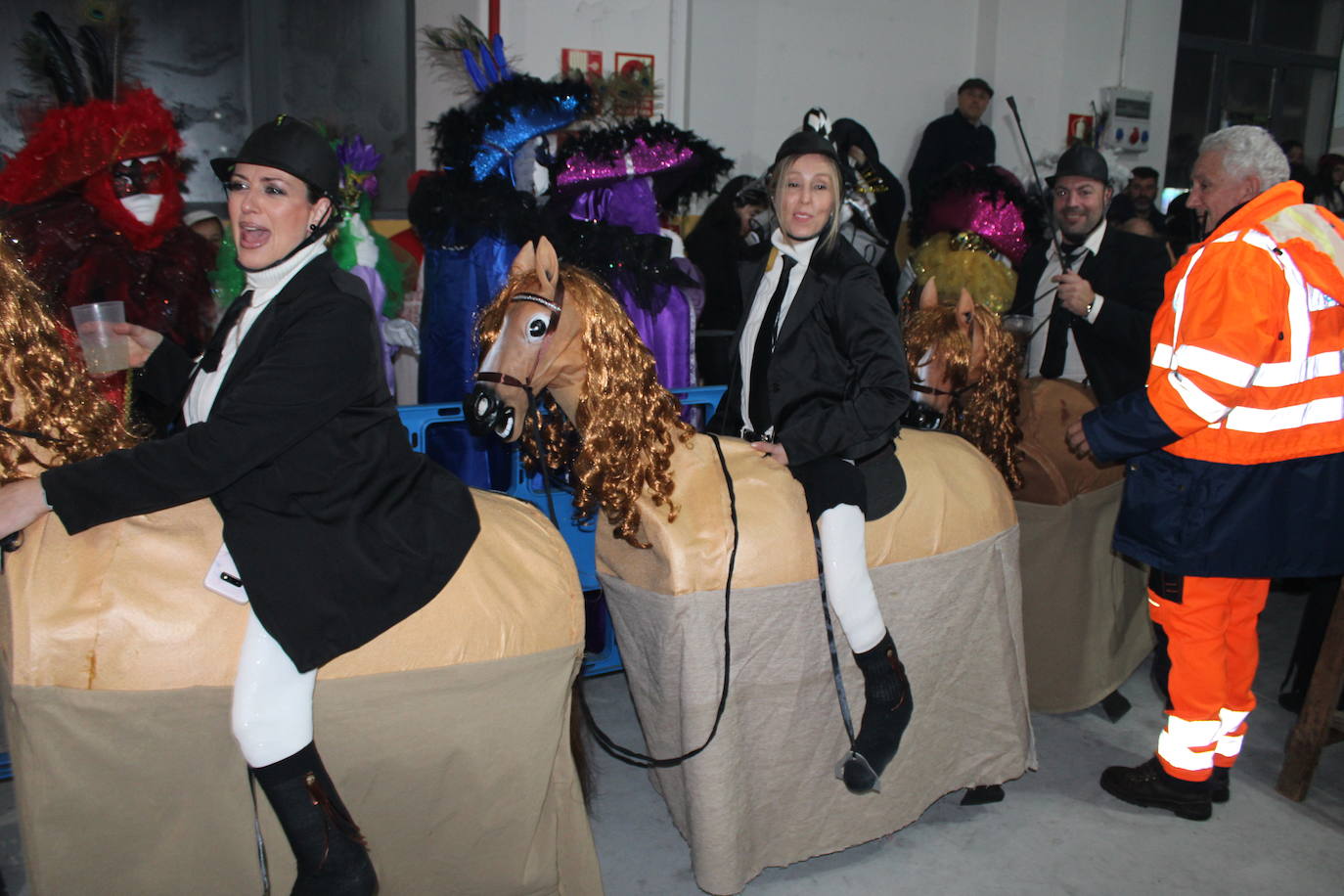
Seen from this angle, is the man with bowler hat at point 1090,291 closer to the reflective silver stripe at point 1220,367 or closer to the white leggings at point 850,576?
the reflective silver stripe at point 1220,367

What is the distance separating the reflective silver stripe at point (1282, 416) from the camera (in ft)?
9.08

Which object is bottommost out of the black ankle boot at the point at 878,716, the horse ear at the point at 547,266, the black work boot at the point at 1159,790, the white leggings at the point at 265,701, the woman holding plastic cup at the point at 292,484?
the black work boot at the point at 1159,790

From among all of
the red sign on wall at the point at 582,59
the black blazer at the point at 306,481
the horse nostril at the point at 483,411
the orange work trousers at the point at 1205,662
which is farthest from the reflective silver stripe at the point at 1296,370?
the red sign on wall at the point at 582,59

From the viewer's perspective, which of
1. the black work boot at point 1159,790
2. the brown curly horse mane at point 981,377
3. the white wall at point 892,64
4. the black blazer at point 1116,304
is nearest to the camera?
the black work boot at point 1159,790

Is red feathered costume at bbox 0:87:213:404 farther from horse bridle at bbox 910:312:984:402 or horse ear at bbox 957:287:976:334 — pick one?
horse ear at bbox 957:287:976:334

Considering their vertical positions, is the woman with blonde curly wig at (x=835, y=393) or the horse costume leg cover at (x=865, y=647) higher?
the woman with blonde curly wig at (x=835, y=393)

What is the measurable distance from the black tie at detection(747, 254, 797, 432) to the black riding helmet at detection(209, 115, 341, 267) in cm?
117

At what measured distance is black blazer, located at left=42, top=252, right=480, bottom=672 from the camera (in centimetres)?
180

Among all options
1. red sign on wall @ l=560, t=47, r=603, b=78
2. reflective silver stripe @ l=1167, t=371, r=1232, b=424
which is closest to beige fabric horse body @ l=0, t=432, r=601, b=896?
reflective silver stripe @ l=1167, t=371, r=1232, b=424

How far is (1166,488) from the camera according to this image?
9.52 ft

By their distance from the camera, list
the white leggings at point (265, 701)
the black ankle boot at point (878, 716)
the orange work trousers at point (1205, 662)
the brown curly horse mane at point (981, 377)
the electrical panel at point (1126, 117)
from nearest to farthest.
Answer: the white leggings at point (265, 701) → the black ankle boot at point (878, 716) → the orange work trousers at point (1205, 662) → the brown curly horse mane at point (981, 377) → the electrical panel at point (1126, 117)

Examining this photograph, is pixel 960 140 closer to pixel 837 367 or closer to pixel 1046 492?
pixel 1046 492

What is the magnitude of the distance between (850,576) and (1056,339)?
75.5 inches

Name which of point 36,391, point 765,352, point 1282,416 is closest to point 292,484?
point 36,391
